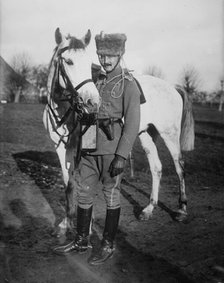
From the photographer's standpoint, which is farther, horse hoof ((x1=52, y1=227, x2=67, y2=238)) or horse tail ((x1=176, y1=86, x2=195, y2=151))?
horse tail ((x1=176, y1=86, x2=195, y2=151))

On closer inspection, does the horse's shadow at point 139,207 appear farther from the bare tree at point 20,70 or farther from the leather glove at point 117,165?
the bare tree at point 20,70

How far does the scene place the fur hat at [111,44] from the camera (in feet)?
11.0

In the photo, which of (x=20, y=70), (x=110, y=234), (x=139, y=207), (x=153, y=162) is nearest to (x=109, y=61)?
(x=110, y=234)

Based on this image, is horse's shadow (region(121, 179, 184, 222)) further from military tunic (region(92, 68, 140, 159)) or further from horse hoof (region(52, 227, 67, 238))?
military tunic (region(92, 68, 140, 159))

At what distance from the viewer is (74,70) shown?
3.57 meters

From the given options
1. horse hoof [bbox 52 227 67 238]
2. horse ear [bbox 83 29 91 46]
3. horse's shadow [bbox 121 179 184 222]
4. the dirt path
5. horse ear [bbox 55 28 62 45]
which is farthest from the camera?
horse's shadow [bbox 121 179 184 222]

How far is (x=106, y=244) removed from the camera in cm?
344

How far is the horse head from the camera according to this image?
3.36 metres

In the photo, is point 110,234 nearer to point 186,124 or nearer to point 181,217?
point 181,217

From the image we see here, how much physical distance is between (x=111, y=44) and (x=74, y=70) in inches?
20.4

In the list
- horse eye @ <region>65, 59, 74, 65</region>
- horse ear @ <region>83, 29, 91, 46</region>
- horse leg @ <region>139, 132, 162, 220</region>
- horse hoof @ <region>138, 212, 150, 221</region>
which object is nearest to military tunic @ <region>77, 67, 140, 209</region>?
horse eye @ <region>65, 59, 74, 65</region>

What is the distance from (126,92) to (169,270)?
6.14ft

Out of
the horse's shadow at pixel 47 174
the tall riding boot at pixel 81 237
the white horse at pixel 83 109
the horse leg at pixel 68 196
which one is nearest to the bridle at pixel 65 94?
the white horse at pixel 83 109

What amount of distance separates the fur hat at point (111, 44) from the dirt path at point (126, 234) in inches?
87.0
